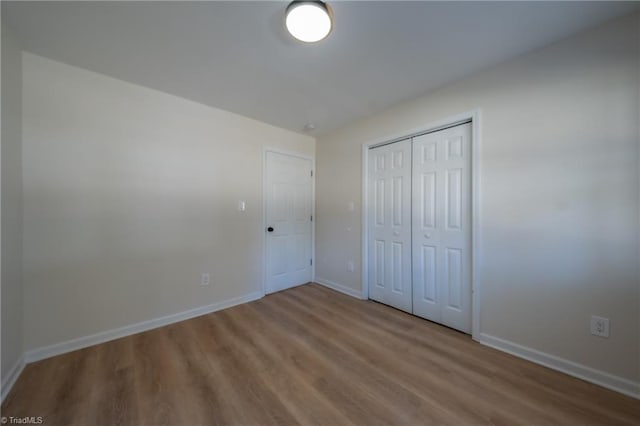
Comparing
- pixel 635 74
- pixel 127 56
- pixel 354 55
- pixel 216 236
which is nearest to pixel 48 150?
pixel 127 56

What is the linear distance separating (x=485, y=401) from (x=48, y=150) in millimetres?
3701

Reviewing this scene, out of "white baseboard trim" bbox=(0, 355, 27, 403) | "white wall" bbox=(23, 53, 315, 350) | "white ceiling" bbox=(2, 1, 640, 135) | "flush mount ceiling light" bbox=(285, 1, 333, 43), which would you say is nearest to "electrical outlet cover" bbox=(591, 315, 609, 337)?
"white ceiling" bbox=(2, 1, 640, 135)

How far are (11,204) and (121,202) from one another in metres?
0.63

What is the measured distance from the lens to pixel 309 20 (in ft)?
4.70

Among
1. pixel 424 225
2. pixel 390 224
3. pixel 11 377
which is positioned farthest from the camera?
pixel 390 224

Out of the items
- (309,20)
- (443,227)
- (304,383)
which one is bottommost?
(304,383)

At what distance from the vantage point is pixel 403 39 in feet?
5.57

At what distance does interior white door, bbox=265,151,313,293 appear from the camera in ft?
10.9

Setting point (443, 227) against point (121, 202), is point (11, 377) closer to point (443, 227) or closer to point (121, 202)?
point (121, 202)

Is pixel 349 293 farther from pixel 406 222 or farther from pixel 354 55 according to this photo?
pixel 354 55

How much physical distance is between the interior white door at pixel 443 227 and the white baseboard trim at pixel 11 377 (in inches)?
130

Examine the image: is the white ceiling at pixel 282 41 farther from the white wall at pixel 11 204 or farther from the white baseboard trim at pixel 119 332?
the white baseboard trim at pixel 119 332

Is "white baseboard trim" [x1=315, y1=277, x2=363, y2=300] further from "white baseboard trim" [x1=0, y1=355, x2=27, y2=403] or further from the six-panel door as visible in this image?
"white baseboard trim" [x1=0, y1=355, x2=27, y2=403]

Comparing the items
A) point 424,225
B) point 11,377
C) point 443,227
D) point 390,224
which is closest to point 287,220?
point 390,224
